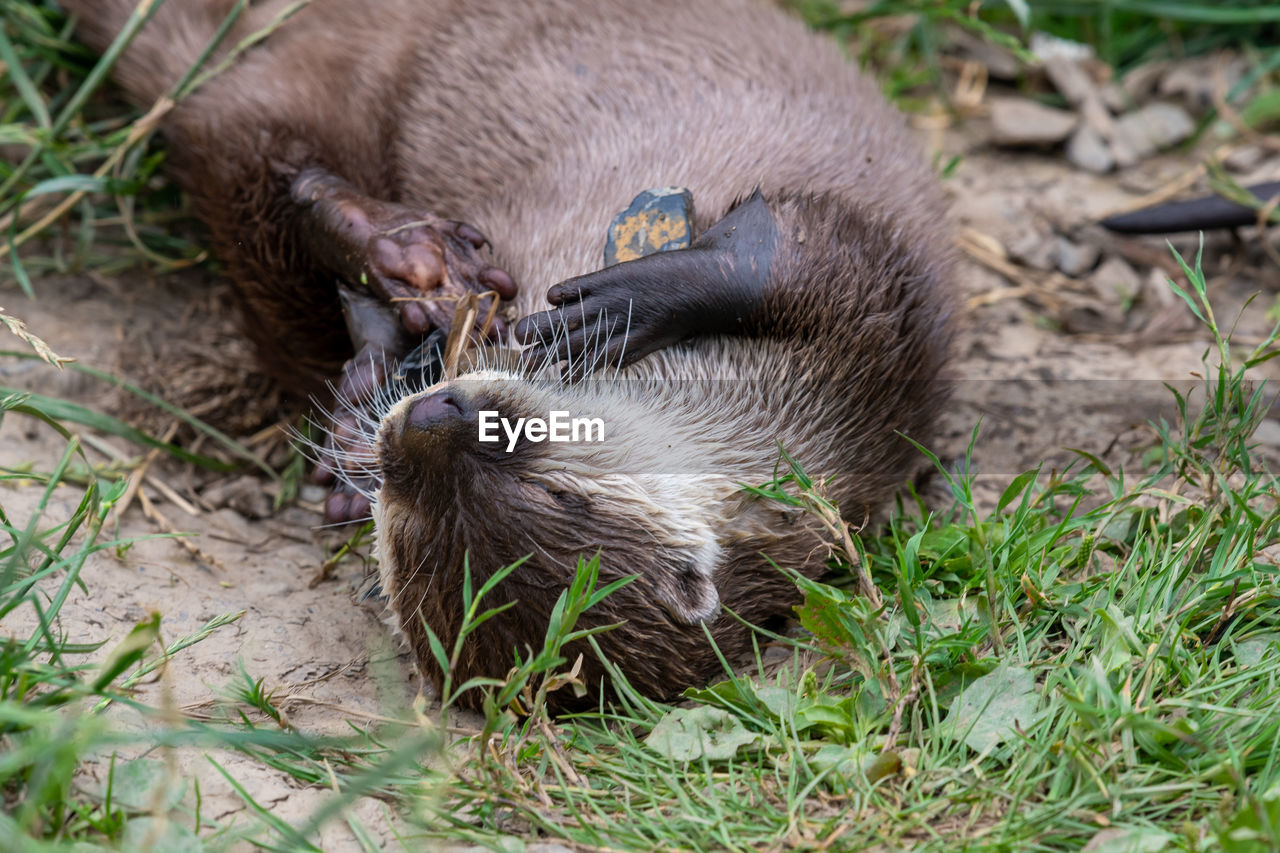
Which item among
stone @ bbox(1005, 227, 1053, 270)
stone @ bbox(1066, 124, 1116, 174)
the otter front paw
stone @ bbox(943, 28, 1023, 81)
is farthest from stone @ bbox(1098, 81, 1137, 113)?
the otter front paw

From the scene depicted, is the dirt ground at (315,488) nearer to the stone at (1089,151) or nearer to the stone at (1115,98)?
the stone at (1089,151)

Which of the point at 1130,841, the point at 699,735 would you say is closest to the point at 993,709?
the point at 1130,841

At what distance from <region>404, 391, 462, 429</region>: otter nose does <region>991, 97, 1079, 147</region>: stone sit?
2.43 metres

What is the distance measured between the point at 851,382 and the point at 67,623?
4.55 ft

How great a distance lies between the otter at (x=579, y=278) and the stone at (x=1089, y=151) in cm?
105

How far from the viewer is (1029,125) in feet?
11.9

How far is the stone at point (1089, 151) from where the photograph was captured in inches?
139

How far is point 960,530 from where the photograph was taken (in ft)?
6.45

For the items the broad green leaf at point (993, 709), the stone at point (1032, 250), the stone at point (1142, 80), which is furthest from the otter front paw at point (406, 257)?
the stone at point (1142, 80)

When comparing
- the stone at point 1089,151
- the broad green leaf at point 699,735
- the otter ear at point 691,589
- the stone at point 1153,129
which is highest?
the stone at point 1153,129

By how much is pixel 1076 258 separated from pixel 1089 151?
530mm

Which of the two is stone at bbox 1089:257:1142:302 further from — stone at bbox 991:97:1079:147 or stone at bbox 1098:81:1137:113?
stone at bbox 1098:81:1137:113

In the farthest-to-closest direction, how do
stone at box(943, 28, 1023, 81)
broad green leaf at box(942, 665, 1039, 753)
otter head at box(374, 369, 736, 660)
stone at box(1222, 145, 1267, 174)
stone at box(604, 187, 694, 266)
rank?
stone at box(943, 28, 1023, 81) < stone at box(1222, 145, 1267, 174) < stone at box(604, 187, 694, 266) < otter head at box(374, 369, 736, 660) < broad green leaf at box(942, 665, 1039, 753)

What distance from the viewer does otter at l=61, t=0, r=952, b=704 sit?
6.16 feet
